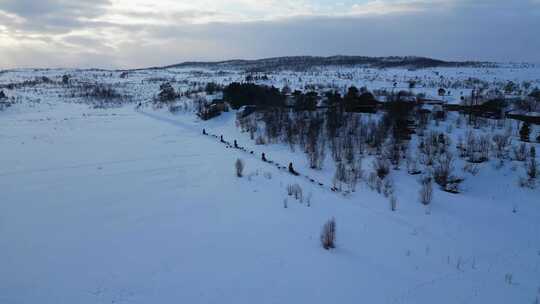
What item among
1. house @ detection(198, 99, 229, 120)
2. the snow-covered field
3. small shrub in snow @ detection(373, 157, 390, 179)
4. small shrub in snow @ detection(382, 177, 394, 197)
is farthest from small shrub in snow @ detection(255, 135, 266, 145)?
house @ detection(198, 99, 229, 120)

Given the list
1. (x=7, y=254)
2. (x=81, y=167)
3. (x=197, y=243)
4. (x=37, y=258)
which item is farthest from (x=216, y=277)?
(x=81, y=167)

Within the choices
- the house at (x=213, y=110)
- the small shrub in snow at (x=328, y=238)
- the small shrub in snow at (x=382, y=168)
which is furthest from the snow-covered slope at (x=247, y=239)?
the house at (x=213, y=110)

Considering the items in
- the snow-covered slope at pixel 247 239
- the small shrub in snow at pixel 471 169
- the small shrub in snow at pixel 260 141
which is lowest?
the snow-covered slope at pixel 247 239

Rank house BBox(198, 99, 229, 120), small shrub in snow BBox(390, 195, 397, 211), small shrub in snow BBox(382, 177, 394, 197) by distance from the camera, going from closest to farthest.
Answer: small shrub in snow BBox(390, 195, 397, 211), small shrub in snow BBox(382, 177, 394, 197), house BBox(198, 99, 229, 120)

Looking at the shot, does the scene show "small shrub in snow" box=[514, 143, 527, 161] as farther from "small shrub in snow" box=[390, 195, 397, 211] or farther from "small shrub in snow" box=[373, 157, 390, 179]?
"small shrub in snow" box=[390, 195, 397, 211]

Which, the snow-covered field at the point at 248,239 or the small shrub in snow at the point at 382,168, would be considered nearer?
the snow-covered field at the point at 248,239

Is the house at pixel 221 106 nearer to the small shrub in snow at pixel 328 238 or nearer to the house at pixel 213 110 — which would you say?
the house at pixel 213 110

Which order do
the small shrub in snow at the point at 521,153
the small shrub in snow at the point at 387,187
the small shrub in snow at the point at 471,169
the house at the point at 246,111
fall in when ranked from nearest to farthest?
1. the small shrub in snow at the point at 387,187
2. the small shrub in snow at the point at 471,169
3. the small shrub in snow at the point at 521,153
4. the house at the point at 246,111

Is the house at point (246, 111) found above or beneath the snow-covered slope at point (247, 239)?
above

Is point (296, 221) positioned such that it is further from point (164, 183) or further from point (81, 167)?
point (81, 167)
